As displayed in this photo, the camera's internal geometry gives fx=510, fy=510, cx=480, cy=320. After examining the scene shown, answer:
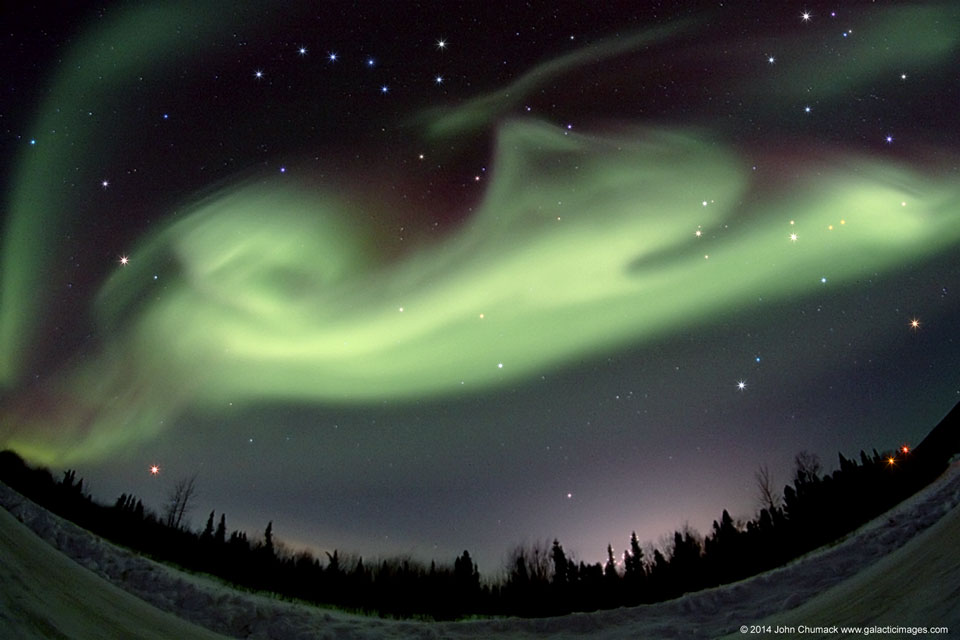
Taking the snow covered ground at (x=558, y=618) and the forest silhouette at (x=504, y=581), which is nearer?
the snow covered ground at (x=558, y=618)

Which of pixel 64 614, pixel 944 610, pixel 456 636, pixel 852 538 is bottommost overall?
pixel 456 636

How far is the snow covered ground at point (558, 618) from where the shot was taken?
6.42 m

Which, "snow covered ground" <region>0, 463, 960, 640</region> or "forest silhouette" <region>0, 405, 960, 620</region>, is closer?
"snow covered ground" <region>0, 463, 960, 640</region>

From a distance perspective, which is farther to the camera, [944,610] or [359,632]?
[359,632]

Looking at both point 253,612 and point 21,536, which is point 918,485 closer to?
point 253,612

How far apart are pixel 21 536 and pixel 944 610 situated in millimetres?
13274

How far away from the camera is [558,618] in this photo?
712 inches

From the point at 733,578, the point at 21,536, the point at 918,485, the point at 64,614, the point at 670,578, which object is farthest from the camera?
the point at 670,578

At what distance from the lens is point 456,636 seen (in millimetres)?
16609

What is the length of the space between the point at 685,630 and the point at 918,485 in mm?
13688

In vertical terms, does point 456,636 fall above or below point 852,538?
below

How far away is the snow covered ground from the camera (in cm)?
642

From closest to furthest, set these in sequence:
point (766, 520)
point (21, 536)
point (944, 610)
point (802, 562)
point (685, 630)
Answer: point (944, 610), point (21, 536), point (685, 630), point (802, 562), point (766, 520)

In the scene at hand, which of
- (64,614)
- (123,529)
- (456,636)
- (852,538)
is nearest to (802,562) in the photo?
(852,538)
